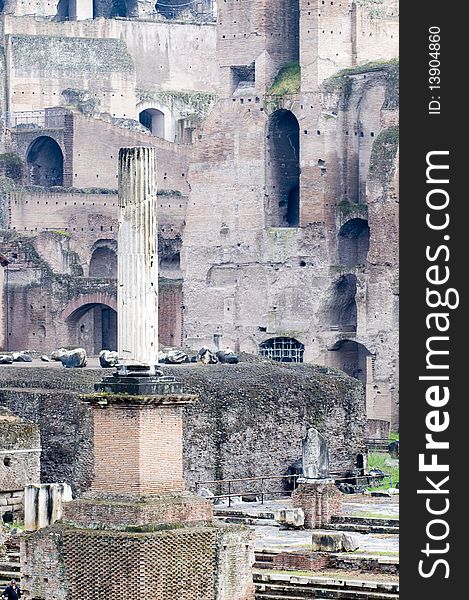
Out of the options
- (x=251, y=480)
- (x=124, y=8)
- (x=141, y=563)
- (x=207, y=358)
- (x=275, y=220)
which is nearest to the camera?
(x=141, y=563)

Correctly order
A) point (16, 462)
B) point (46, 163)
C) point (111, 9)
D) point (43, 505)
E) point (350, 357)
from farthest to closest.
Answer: point (111, 9) < point (46, 163) < point (350, 357) < point (16, 462) < point (43, 505)

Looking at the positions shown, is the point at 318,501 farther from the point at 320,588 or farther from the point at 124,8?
the point at 124,8

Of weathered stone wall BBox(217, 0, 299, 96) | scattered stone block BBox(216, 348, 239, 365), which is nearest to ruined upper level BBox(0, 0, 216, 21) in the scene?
weathered stone wall BBox(217, 0, 299, 96)

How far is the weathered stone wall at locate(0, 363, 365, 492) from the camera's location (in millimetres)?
42625

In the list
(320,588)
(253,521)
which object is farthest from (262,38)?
(320,588)

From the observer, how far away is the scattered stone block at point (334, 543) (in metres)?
34.2

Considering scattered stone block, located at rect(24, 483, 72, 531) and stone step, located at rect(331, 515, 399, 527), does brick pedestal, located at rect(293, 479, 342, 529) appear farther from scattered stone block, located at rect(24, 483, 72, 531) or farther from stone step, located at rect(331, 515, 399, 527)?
scattered stone block, located at rect(24, 483, 72, 531)

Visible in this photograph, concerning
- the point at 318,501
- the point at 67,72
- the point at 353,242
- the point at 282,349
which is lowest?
the point at 318,501

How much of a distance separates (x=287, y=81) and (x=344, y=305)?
19.8 ft

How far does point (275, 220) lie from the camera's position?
65250 millimetres

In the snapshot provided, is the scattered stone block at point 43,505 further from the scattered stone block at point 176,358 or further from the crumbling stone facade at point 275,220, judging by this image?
the crumbling stone facade at point 275,220

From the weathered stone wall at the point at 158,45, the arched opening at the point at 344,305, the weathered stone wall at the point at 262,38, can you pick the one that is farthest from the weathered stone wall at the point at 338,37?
the weathered stone wall at the point at 158,45

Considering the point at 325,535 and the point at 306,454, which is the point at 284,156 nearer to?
the point at 306,454

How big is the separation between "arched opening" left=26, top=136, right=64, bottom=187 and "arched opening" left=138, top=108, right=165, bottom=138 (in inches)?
223
